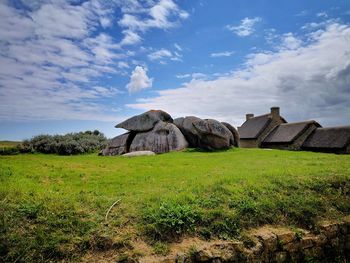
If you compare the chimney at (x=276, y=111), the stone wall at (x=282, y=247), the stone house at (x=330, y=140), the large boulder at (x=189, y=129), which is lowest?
the stone wall at (x=282, y=247)

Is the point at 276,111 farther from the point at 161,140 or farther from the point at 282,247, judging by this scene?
the point at 282,247

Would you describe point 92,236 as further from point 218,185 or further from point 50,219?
point 218,185

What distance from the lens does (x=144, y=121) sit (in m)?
28.4

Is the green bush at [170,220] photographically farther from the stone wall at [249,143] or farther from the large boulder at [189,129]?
the stone wall at [249,143]

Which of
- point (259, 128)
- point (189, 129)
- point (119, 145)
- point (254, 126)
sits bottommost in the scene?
point (119, 145)

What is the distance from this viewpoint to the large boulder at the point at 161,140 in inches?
1031

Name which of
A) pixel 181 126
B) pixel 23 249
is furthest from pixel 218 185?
pixel 181 126

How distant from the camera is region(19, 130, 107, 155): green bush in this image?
26.1 m

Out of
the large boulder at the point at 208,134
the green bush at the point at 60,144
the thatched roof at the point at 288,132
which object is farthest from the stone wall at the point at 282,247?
the thatched roof at the point at 288,132

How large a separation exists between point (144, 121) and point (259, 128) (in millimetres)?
23582

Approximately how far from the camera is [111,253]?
6.34 meters

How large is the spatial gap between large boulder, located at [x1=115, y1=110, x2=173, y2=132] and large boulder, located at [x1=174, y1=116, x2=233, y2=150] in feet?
Result: 10.4

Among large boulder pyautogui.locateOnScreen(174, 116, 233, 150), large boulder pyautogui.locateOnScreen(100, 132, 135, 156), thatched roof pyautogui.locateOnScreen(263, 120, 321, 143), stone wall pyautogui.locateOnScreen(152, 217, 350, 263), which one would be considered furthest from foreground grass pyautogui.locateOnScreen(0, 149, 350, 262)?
thatched roof pyautogui.locateOnScreen(263, 120, 321, 143)

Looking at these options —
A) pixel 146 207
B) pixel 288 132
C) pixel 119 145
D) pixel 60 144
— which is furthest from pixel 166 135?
pixel 288 132
